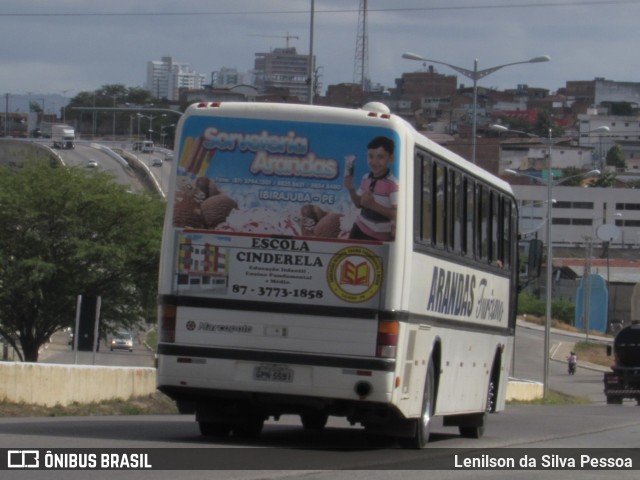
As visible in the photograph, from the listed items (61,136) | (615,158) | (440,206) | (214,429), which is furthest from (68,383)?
(615,158)

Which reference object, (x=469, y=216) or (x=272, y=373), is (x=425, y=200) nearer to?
(x=469, y=216)

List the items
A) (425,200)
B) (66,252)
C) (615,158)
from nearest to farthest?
(425,200), (66,252), (615,158)

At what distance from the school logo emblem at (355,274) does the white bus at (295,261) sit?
0.01 metres

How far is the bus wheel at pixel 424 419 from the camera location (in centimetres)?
1437

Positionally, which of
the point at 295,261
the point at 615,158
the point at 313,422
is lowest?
the point at 313,422

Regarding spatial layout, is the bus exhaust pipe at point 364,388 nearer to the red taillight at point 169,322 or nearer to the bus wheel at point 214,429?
the red taillight at point 169,322

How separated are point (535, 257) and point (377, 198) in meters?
6.69

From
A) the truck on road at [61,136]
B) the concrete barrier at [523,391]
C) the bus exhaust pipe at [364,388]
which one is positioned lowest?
the concrete barrier at [523,391]

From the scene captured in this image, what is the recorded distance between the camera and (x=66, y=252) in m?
39.9

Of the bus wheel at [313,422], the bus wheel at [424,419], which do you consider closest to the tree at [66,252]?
the bus wheel at [313,422]

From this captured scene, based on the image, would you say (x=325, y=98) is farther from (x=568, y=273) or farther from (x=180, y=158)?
(x=180, y=158)

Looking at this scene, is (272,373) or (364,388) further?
(272,373)

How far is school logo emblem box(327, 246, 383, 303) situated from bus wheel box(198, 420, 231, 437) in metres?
2.75

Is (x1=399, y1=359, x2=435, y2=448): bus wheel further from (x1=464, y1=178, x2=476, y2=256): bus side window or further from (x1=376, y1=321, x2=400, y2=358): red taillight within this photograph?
(x1=464, y1=178, x2=476, y2=256): bus side window
